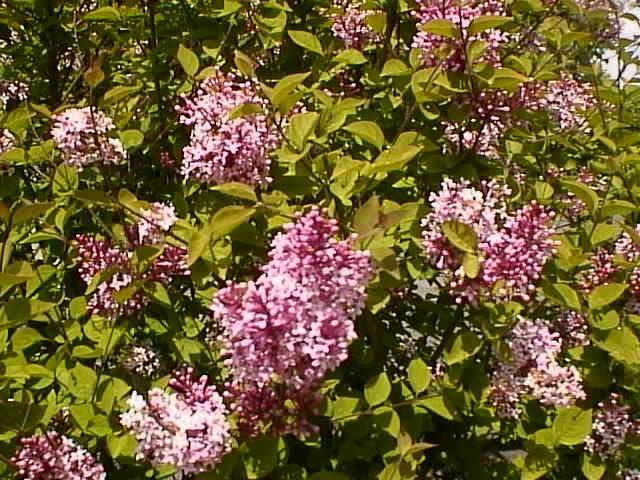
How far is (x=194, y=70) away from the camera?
6.02 ft

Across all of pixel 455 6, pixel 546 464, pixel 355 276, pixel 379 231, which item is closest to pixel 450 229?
pixel 379 231

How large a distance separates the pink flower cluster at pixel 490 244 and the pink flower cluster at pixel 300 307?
0.93 ft

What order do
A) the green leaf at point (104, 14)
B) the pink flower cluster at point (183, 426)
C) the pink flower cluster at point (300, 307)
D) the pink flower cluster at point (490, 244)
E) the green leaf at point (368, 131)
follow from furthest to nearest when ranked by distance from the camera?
the green leaf at point (104, 14) < the green leaf at point (368, 131) < the pink flower cluster at point (490, 244) < the pink flower cluster at point (183, 426) < the pink flower cluster at point (300, 307)

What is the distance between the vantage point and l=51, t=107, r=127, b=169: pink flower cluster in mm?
1811

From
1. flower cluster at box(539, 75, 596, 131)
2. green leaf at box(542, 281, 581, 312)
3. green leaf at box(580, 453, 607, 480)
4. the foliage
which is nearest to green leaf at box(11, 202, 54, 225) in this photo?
the foliage

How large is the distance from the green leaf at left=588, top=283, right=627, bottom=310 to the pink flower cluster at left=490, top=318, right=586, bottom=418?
93mm

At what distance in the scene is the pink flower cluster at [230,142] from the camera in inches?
62.0

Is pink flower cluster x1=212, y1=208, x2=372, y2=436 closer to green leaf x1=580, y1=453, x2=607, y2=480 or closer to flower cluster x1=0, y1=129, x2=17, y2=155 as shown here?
green leaf x1=580, y1=453, x2=607, y2=480

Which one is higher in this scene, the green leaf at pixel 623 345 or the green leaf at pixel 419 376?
the green leaf at pixel 623 345

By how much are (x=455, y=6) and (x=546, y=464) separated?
86 cm

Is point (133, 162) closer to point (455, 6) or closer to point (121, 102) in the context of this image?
point (121, 102)

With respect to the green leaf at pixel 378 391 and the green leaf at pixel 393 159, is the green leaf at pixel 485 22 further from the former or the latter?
the green leaf at pixel 378 391

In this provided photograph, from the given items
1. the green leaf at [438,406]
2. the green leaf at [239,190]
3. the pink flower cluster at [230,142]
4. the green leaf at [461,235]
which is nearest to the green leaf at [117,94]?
the pink flower cluster at [230,142]

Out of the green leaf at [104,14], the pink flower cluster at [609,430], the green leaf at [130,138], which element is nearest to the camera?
the pink flower cluster at [609,430]
